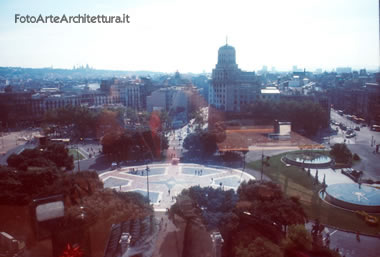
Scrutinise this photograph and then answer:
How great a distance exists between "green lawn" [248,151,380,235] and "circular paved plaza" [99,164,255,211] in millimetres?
1935

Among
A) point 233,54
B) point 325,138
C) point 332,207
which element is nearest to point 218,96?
point 233,54

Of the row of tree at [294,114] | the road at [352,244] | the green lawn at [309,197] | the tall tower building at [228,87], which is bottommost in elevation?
the road at [352,244]

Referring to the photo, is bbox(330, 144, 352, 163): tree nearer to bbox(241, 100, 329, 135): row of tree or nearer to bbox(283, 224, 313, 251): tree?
bbox(241, 100, 329, 135): row of tree

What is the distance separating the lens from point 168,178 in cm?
1891

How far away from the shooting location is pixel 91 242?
10508 mm

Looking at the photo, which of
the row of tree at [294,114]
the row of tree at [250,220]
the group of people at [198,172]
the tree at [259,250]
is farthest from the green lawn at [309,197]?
the row of tree at [294,114]

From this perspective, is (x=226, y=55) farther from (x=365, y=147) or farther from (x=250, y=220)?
(x=250, y=220)

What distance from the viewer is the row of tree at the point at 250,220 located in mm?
8828

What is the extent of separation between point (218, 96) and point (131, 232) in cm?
2897

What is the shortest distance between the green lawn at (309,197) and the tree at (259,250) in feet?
16.1

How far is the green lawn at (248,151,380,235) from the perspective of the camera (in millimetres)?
13098

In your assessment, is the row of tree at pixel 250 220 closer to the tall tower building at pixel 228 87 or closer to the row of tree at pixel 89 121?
the row of tree at pixel 89 121

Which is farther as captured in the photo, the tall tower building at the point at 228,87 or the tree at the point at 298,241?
the tall tower building at the point at 228,87

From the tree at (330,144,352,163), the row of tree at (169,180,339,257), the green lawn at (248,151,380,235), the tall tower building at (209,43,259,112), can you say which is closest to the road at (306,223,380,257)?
the green lawn at (248,151,380,235)
